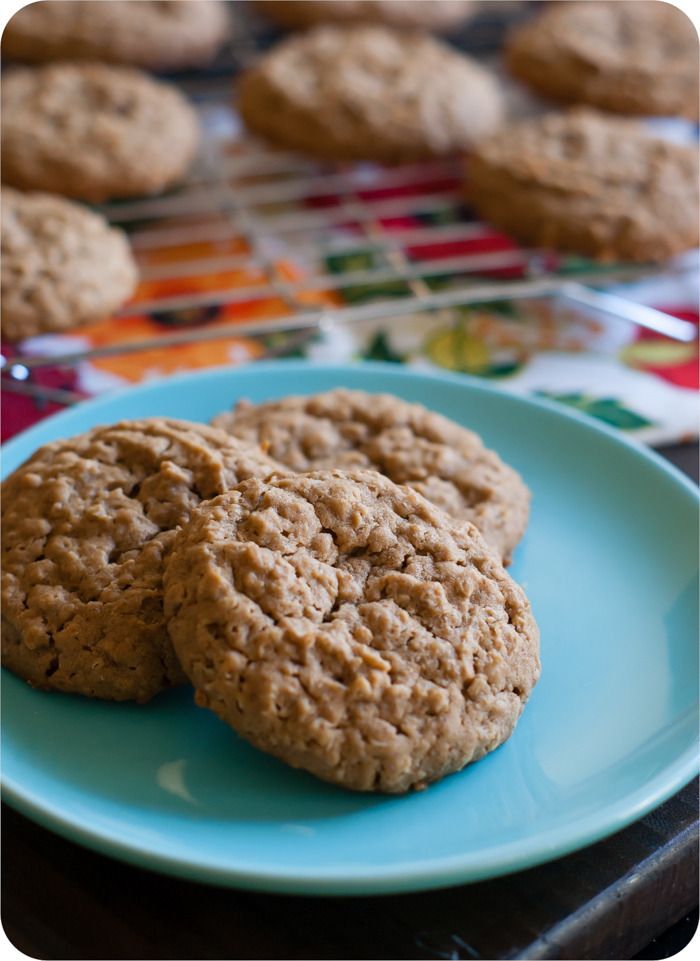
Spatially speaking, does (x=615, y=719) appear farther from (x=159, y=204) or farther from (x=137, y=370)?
(x=159, y=204)

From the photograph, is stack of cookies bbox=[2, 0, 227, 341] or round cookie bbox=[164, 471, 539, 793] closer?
round cookie bbox=[164, 471, 539, 793]

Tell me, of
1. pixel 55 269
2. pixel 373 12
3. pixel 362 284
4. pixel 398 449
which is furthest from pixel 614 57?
pixel 398 449

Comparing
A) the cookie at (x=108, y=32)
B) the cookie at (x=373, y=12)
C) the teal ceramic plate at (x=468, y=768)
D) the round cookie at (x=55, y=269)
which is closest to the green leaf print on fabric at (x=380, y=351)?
the round cookie at (x=55, y=269)

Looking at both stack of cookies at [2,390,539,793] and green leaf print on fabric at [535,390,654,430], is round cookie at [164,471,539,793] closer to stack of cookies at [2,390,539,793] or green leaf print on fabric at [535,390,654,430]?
stack of cookies at [2,390,539,793]

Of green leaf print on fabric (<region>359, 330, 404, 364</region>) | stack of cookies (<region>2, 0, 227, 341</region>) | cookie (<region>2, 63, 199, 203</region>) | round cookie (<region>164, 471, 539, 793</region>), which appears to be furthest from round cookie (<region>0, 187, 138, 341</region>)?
round cookie (<region>164, 471, 539, 793</region>)

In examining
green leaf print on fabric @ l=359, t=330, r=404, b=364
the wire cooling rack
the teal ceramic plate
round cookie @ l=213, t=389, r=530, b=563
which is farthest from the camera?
green leaf print on fabric @ l=359, t=330, r=404, b=364

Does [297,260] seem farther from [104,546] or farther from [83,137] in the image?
[104,546]

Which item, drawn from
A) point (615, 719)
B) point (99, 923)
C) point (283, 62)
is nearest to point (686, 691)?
point (615, 719)
